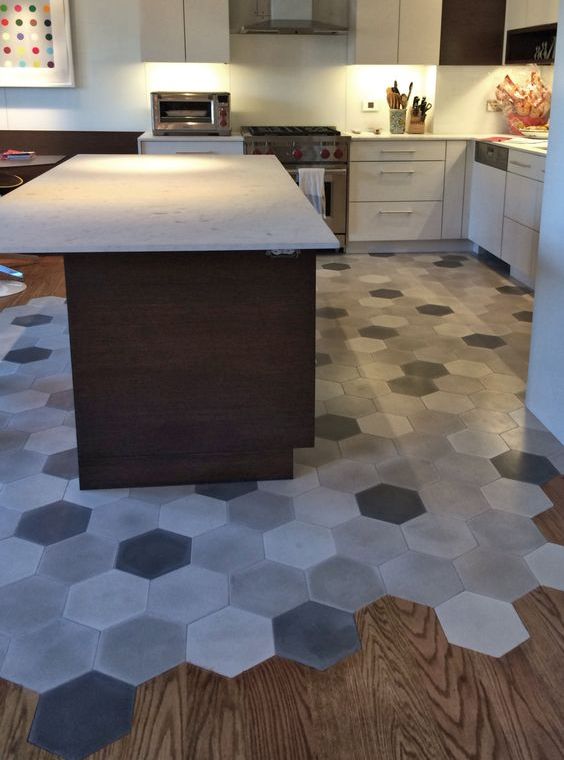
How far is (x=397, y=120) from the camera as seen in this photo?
231 inches

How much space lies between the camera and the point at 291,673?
1.73 metres

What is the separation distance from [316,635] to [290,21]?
4.85 meters

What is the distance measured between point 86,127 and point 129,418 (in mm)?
4161

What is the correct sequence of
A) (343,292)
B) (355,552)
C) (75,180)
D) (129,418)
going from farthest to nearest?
(343,292) → (75,180) → (129,418) → (355,552)

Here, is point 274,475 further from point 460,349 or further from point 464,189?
point 464,189

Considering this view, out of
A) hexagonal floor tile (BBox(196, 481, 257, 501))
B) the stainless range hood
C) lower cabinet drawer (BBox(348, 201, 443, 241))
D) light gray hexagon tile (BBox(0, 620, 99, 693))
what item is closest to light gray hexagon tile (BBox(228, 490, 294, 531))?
hexagonal floor tile (BBox(196, 481, 257, 501))

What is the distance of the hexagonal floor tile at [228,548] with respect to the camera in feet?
7.00

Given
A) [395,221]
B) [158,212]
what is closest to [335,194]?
[395,221]

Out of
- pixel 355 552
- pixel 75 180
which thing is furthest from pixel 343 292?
pixel 355 552

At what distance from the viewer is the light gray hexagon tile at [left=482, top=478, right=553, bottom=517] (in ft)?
7.89

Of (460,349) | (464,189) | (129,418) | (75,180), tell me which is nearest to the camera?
(129,418)

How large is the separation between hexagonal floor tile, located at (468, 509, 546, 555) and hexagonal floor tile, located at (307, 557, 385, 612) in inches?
14.7

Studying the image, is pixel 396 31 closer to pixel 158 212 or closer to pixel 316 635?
pixel 158 212

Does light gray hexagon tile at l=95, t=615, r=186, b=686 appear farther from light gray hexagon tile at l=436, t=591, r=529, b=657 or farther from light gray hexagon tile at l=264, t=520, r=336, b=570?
light gray hexagon tile at l=436, t=591, r=529, b=657
